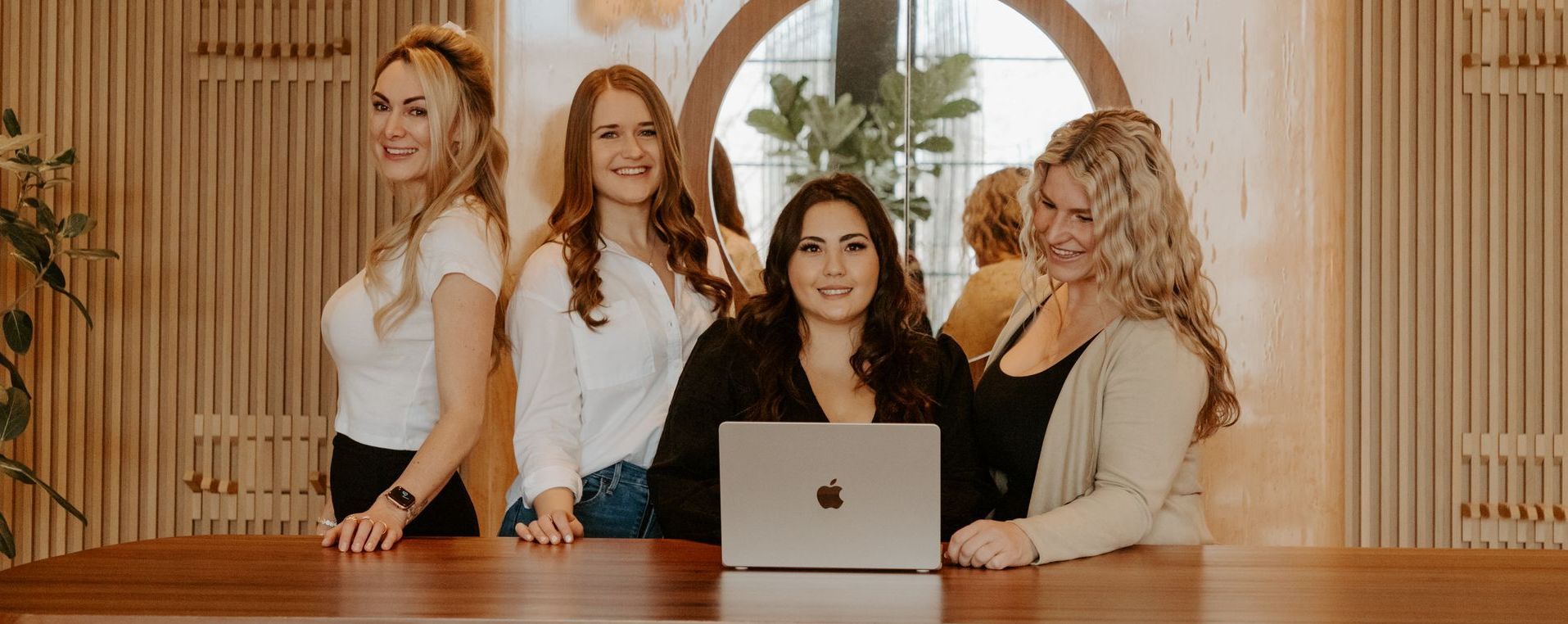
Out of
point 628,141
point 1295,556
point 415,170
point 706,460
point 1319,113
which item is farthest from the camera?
point 1319,113

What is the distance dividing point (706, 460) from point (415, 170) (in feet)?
3.09

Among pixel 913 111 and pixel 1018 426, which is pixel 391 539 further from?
pixel 913 111

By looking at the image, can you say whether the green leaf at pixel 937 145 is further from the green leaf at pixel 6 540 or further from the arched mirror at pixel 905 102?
the green leaf at pixel 6 540

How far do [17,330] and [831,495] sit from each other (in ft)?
9.94

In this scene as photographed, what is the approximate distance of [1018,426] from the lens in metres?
2.93

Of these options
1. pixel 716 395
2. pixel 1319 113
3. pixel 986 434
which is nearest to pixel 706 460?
pixel 716 395

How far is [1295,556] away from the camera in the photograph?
2523 mm

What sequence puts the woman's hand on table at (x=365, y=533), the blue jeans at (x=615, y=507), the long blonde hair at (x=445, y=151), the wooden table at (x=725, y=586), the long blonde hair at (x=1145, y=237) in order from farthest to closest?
the blue jeans at (x=615, y=507), the long blonde hair at (x=445, y=151), the long blonde hair at (x=1145, y=237), the woman's hand on table at (x=365, y=533), the wooden table at (x=725, y=586)

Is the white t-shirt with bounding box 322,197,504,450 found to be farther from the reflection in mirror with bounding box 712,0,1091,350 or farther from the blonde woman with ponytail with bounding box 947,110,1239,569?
the reflection in mirror with bounding box 712,0,1091,350

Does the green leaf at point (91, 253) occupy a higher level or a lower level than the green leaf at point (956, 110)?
lower

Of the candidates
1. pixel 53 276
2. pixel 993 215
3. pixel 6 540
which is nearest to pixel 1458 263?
pixel 993 215

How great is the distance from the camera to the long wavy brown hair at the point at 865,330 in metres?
2.90

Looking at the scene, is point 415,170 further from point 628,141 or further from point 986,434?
point 986,434

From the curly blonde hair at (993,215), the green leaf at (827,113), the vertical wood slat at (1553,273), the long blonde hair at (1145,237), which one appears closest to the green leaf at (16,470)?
the green leaf at (827,113)
